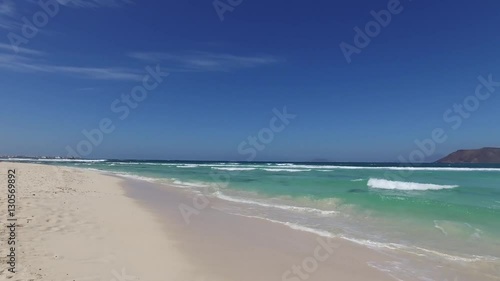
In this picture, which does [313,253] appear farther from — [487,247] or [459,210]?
[459,210]

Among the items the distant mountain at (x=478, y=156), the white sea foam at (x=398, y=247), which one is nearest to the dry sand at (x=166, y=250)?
the white sea foam at (x=398, y=247)

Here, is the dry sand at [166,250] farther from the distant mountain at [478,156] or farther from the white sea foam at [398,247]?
the distant mountain at [478,156]

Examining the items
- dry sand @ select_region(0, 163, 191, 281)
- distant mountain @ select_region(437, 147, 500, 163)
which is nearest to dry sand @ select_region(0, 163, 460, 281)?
dry sand @ select_region(0, 163, 191, 281)

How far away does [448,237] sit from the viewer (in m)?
8.28

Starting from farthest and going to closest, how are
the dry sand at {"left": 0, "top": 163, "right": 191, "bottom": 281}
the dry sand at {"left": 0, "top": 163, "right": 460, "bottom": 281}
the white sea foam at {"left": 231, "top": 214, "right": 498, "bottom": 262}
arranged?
the white sea foam at {"left": 231, "top": 214, "right": 498, "bottom": 262}, the dry sand at {"left": 0, "top": 163, "right": 460, "bottom": 281}, the dry sand at {"left": 0, "top": 163, "right": 191, "bottom": 281}

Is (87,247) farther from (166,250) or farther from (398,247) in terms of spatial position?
(398,247)

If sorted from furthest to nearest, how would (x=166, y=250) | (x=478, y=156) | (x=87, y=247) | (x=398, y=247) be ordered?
(x=478, y=156), (x=398, y=247), (x=166, y=250), (x=87, y=247)

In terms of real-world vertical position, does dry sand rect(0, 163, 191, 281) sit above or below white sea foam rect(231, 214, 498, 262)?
above

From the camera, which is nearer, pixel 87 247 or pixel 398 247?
pixel 87 247

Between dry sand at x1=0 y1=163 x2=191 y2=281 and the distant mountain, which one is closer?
dry sand at x1=0 y1=163 x2=191 y2=281

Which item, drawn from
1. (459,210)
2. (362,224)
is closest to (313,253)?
(362,224)

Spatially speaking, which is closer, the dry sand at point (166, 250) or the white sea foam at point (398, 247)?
the dry sand at point (166, 250)

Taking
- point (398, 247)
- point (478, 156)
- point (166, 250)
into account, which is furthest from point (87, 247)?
point (478, 156)

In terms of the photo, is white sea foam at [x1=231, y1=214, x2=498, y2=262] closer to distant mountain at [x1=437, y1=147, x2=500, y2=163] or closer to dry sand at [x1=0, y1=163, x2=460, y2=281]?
dry sand at [x1=0, y1=163, x2=460, y2=281]
